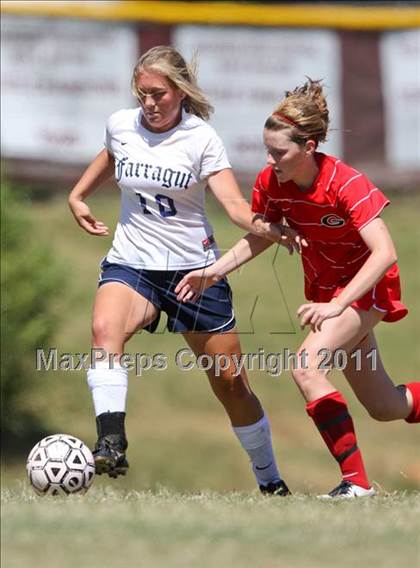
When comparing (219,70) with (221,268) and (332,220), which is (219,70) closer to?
(221,268)

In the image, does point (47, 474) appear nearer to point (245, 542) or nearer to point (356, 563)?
point (245, 542)

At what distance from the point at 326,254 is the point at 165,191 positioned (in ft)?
2.61

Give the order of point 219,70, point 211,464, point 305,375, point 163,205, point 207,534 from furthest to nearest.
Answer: point 219,70, point 211,464, point 163,205, point 305,375, point 207,534

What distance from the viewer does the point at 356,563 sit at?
170 inches

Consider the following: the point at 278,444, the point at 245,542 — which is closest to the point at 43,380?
the point at 278,444

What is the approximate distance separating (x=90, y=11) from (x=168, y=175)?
9788 millimetres

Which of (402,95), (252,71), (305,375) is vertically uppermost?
(252,71)

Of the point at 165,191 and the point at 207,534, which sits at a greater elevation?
the point at 165,191

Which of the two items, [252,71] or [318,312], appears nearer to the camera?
[318,312]

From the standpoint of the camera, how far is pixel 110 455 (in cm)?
594

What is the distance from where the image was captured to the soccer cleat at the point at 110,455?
593cm

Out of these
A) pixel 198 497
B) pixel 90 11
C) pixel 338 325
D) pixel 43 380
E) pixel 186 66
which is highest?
pixel 90 11

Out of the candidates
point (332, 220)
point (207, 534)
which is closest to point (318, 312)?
point (332, 220)

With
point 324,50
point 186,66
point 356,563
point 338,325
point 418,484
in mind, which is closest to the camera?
point 356,563
